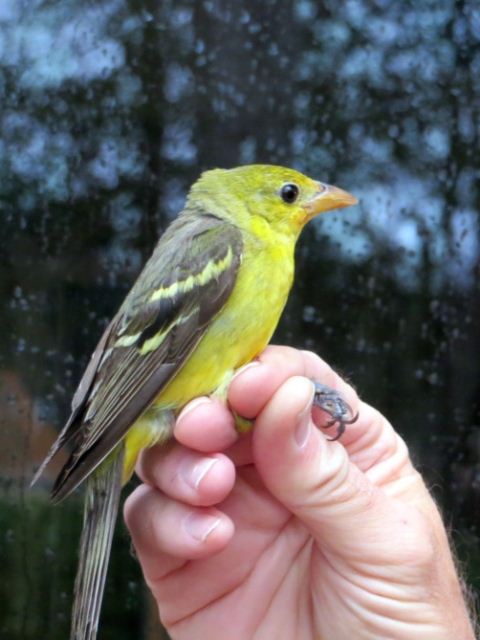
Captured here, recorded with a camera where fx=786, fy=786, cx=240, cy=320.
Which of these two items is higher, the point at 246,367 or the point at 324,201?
the point at 324,201

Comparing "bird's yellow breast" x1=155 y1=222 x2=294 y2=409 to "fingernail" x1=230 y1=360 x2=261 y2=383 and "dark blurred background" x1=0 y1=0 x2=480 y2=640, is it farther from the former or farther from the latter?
"dark blurred background" x1=0 y1=0 x2=480 y2=640

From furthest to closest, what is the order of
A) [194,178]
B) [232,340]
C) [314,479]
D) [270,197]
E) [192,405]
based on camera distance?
[194,178], [270,197], [232,340], [192,405], [314,479]

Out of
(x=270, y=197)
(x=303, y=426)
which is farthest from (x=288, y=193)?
(x=303, y=426)

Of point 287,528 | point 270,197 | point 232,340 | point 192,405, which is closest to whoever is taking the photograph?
point 192,405

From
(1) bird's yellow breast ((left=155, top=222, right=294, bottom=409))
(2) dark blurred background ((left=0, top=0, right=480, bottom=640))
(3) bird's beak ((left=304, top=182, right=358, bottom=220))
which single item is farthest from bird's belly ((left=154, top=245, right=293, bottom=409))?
(2) dark blurred background ((left=0, top=0, right=480, bottom=640))

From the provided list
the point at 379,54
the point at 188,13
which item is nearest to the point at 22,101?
the point at 188,13

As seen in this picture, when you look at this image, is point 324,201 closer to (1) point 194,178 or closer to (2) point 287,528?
(2) point 287,528

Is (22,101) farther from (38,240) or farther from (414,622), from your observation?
(414,622)

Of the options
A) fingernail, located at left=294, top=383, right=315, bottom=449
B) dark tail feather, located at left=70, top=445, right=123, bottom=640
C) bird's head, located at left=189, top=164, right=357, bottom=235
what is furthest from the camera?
bird's head, located at left=189, top=164, right=357, bottom=235

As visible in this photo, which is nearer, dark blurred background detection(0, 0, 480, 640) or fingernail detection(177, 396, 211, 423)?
fingernail detection(177, 396, 211, 423)
